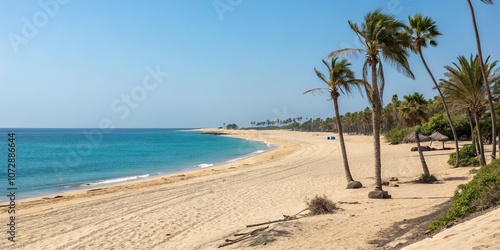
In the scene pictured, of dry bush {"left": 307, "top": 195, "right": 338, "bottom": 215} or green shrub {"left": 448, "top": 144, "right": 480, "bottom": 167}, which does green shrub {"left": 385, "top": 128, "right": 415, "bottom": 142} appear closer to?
green shrub {"left": 448, "top": 144, "right": 480, "bottom": 167}

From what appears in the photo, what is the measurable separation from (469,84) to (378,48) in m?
7.38

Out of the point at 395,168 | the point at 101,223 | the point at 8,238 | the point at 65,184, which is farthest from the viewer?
the point at 65,184

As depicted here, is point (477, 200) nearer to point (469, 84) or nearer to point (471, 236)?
point (471, 236)

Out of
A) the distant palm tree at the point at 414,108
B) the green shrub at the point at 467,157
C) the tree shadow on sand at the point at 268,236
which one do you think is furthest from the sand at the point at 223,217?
the distant palm tree at the point at 414,108

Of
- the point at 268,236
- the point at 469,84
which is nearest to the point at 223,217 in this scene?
the point at 268,236

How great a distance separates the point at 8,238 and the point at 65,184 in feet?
59.1

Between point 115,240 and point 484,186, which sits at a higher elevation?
point 484,186

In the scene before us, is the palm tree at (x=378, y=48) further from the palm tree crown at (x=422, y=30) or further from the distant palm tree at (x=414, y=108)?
the distant palm tree at (x=414, y=108)

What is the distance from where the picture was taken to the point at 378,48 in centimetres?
1398

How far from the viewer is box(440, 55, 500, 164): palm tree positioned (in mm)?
18328

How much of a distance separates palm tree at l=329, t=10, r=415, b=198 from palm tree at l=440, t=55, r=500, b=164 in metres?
5.65

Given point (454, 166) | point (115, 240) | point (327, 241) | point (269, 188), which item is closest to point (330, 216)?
point (327, 241)

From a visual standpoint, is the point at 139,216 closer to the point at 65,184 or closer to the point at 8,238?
the point at 8,238

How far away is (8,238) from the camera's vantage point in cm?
1121
